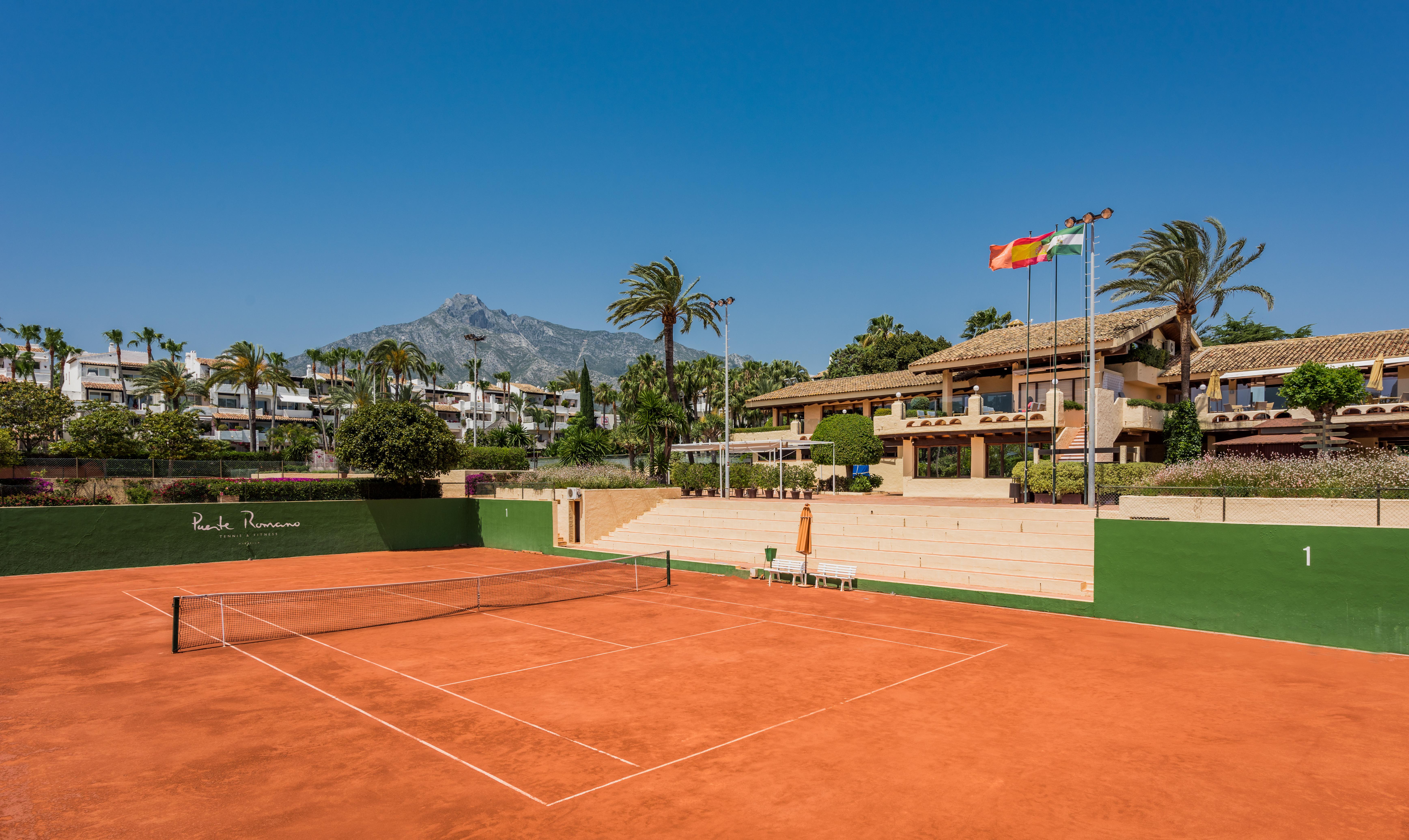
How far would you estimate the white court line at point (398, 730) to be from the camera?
7504 mm

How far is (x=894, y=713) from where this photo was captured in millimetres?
9953

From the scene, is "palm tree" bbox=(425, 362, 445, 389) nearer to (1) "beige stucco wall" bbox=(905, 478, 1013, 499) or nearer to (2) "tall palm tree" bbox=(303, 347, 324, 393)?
(2) "tall palm tree" bbox=(303, 347, 324, 393)

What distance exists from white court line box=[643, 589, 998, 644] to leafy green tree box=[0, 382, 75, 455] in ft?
130

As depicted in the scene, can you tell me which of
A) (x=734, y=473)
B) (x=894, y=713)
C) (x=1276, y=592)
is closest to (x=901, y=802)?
(x=894, y=713)

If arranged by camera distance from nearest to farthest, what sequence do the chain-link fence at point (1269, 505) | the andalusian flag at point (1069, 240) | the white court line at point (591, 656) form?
1. the white court line at point (591, 656)
2. the chain-link fence at point (1269, 505)
3. the andalusian flag at point (1069, 240)

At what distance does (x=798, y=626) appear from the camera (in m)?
15.9

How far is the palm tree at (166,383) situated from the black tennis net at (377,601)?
5656 centimetres

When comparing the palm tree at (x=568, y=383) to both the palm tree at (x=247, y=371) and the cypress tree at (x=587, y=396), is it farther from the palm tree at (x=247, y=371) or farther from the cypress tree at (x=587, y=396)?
the palm tree at (x=247, y=371)

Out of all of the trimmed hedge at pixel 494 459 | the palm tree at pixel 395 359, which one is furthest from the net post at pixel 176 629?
the palm tree at pixel 395 359

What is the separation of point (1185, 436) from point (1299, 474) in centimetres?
1419

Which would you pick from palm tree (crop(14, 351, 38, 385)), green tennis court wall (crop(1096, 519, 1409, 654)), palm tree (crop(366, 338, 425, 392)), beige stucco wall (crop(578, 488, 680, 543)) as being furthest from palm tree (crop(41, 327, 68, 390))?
green tennis court wall (crop(1096, 519, 1409, 654))

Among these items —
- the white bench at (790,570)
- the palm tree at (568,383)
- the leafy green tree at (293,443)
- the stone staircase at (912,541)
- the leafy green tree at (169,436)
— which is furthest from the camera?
the palm tree at (568,383)

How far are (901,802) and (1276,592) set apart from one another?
12.3m

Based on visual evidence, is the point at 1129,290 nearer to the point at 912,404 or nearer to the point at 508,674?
the point at 912,404
